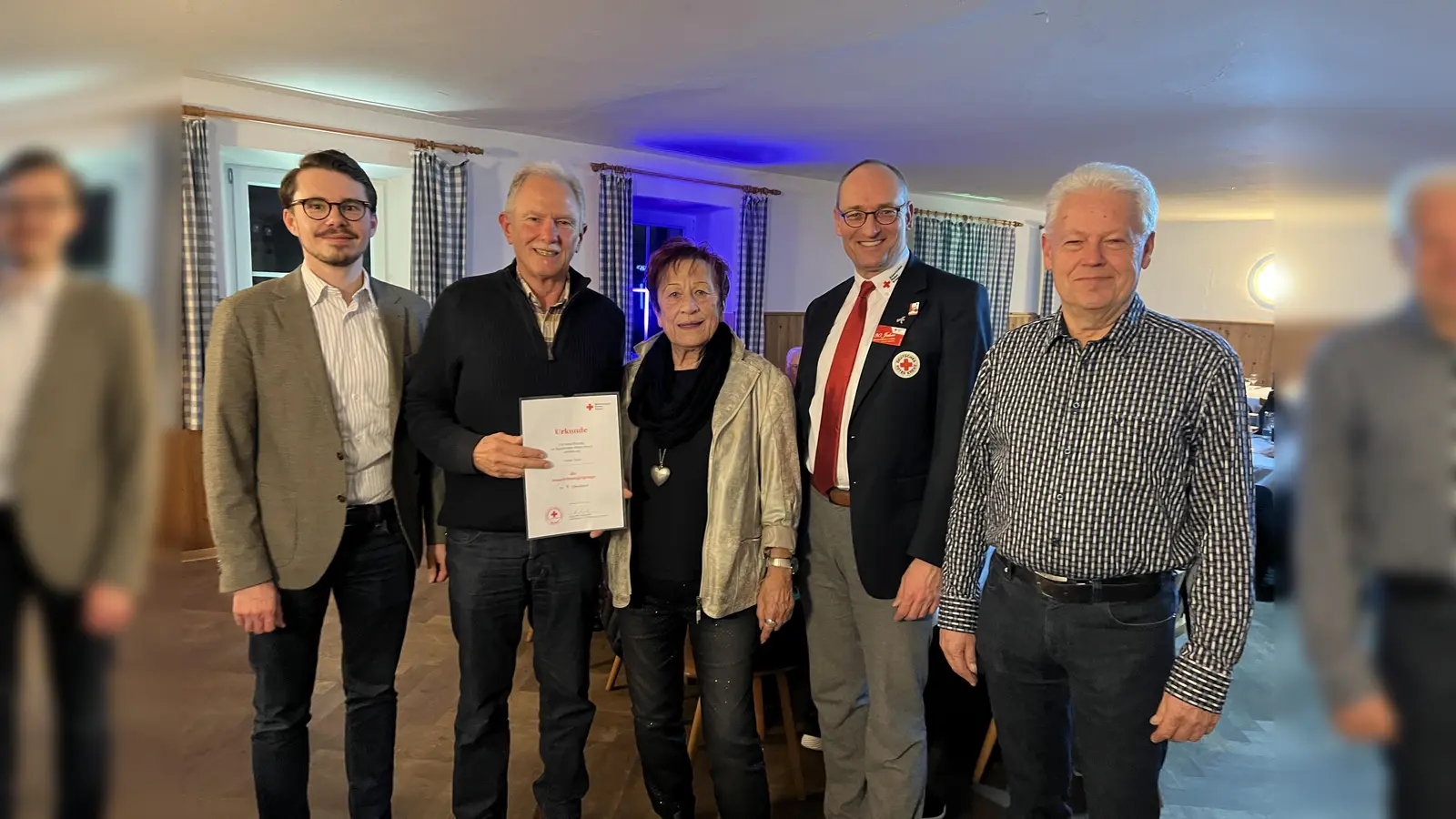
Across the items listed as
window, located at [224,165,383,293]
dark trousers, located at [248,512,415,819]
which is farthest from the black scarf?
window, located at [224,165,383,293]

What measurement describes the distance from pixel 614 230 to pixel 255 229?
7.75 ft

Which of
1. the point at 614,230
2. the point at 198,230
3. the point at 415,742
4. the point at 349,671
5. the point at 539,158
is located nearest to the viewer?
the point at 349,671

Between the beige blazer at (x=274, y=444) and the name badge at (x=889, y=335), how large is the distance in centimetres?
129

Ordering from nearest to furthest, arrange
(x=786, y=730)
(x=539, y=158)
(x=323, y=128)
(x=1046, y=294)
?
(x=786, y=730) < (x=323, y=128) < (x=539, y=158) < (x=1046, y=294)

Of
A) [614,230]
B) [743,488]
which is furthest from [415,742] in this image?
[614,230]

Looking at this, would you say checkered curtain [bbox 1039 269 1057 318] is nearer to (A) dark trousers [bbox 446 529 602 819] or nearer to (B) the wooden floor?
(B) the wooden floor

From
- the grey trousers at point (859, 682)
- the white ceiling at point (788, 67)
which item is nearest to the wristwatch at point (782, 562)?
the grey trousers at point (859, 682)

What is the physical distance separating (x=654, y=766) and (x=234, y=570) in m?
1.11

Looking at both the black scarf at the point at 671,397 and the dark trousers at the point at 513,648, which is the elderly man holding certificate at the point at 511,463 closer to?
the dark trousers at the point at 513,648

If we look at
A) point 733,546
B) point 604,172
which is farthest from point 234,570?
point 604,172

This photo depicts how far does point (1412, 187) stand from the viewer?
26 centimetres

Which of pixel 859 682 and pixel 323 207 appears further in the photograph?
pixel 859 682

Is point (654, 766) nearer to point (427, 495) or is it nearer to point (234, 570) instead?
point (427, 495)

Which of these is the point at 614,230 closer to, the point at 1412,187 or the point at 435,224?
the point at 435,224
